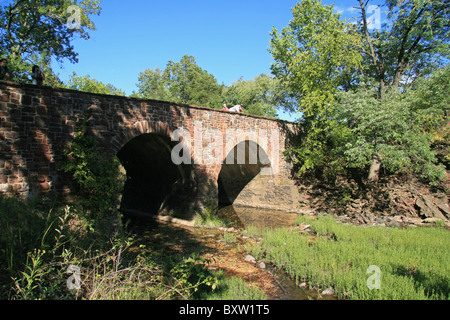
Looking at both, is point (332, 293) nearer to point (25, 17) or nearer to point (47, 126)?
point (47, 126)

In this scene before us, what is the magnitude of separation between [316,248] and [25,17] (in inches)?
730

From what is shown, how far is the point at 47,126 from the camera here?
22.2ft

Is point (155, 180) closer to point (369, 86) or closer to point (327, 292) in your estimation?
point (327, 292)

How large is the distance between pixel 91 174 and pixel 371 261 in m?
6.81

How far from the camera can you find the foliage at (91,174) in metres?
7.00

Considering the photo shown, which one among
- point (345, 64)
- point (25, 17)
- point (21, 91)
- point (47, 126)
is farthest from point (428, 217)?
point (25, 17)

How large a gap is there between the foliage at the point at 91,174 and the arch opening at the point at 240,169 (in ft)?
Result: 20.6

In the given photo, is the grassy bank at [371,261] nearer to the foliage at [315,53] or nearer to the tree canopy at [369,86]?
the tree canopy at [369,86]

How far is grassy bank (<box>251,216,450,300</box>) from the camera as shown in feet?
13.8

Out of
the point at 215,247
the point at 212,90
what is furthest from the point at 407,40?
the point at 212,90

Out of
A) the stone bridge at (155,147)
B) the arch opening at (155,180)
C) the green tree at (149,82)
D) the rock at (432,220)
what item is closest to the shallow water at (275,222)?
the stone bridge at (155,147)

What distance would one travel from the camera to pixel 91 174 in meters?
7.09

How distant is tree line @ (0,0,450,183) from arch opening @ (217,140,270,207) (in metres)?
1.87

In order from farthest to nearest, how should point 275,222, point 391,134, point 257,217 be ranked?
1. point 257,217
2. point 275,222
3. point 391,134
